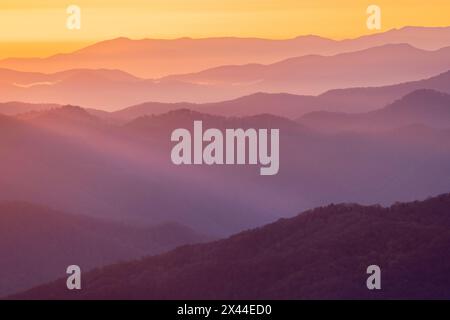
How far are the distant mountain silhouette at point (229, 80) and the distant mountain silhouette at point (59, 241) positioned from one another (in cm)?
166

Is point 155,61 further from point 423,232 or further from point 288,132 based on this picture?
point 423,232

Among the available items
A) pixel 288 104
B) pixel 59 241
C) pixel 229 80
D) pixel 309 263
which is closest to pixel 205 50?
pixel 229 80

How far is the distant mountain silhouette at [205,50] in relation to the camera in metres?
16.1

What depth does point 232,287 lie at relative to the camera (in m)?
14.6

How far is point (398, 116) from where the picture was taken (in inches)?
683

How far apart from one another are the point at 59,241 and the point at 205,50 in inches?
131

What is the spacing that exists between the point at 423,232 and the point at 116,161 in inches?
174

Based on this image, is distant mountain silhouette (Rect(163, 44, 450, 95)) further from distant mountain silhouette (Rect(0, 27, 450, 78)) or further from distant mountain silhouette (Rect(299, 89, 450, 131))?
distant mountain silhouette (Rect(299, 89, 450, 131))

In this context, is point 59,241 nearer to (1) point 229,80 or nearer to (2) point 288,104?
(1) point 229,80

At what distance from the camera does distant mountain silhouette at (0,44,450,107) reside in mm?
16453

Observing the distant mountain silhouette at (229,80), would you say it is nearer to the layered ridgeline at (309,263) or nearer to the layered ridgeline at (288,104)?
the layered ridgeline at (288,104)

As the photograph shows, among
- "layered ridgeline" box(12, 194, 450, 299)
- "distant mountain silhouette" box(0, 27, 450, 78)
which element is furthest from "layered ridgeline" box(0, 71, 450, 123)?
"layered ridgeline" box(12, 194, 450, 299)
